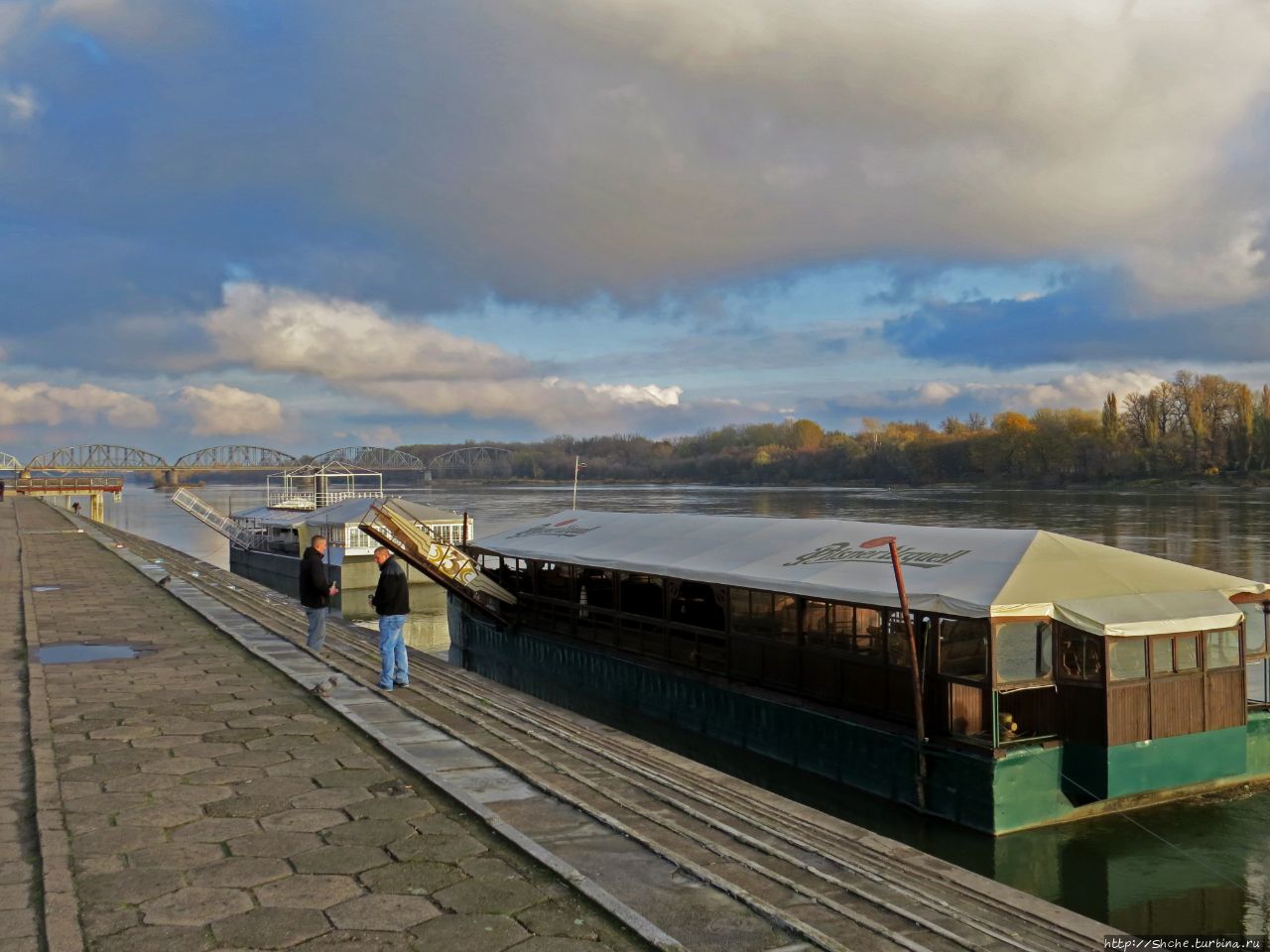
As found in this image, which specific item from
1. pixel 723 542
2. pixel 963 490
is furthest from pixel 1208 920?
pixel 963 490

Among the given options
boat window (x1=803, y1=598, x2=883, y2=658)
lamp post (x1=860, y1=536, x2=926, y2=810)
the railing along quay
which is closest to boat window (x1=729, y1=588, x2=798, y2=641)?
boat window (x1=803, y1=598, x2=883, y2=658)

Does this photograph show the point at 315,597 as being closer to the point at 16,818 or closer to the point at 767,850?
the point at 16,818

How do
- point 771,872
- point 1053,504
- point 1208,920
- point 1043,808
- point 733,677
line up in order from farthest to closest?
point 1053,504, point 733,677, point 1043,808, point 1208,920, point 771,872

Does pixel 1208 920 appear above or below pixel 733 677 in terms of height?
below

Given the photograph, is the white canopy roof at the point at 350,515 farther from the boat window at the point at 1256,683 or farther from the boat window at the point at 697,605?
the boat window at the point at 1256,683

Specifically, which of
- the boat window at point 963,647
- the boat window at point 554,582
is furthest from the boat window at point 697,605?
the boat window at point 963,647

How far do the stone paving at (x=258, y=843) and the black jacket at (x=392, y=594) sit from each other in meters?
1.46

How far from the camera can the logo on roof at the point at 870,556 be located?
1410cm

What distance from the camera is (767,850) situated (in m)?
7.41

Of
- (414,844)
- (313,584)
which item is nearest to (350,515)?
(313,584)

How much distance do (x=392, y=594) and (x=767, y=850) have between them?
22.1ft

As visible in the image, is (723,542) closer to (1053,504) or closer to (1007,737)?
(1007,737)

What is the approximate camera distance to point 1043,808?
12.1m

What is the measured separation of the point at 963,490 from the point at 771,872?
141102 millimetres
